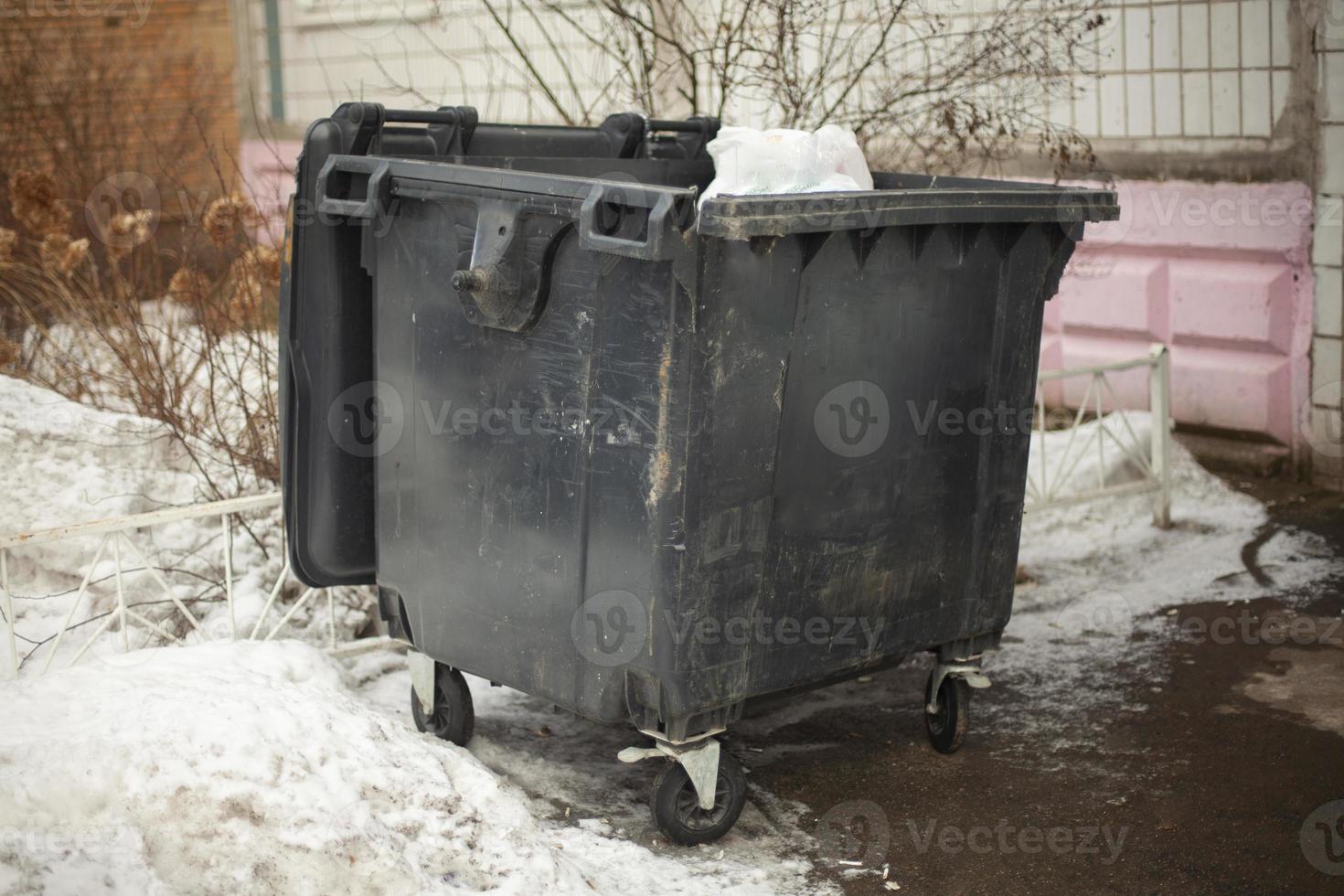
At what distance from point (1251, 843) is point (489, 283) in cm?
221

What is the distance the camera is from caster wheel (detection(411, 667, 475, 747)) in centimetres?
392

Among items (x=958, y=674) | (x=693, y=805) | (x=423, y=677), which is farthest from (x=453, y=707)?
(x=958, y=674)

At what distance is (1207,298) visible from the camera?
21.5 feet

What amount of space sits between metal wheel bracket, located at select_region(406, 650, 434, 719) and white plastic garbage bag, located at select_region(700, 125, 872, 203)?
1463 mm

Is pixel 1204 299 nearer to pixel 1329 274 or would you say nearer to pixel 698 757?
pixel 1329 274

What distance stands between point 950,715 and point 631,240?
1732 millimetres

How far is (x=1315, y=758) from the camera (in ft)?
12.6

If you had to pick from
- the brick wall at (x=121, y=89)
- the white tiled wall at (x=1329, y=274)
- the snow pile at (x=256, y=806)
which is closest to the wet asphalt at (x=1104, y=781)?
the snow pile at (x=256, y=806)

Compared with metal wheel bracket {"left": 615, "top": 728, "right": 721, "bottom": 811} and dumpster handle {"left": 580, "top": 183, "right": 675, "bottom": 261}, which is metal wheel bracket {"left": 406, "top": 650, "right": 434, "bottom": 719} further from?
dumpster handle {"left": 580, "top": 183, "right": 675, "bottom": 261}

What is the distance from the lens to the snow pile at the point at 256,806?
2.77 metres

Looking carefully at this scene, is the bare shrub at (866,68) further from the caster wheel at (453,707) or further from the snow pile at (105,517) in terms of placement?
the caster wheel at (453,707)

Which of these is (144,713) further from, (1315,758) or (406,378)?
(1315,758)

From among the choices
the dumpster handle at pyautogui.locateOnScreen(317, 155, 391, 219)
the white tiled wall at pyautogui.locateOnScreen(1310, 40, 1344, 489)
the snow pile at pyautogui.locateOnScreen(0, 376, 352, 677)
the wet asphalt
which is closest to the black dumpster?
the dumpster handle at pyautogui.locateOnScreen(317, 155, 391, 219)

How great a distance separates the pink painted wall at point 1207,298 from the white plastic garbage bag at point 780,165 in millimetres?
3244
